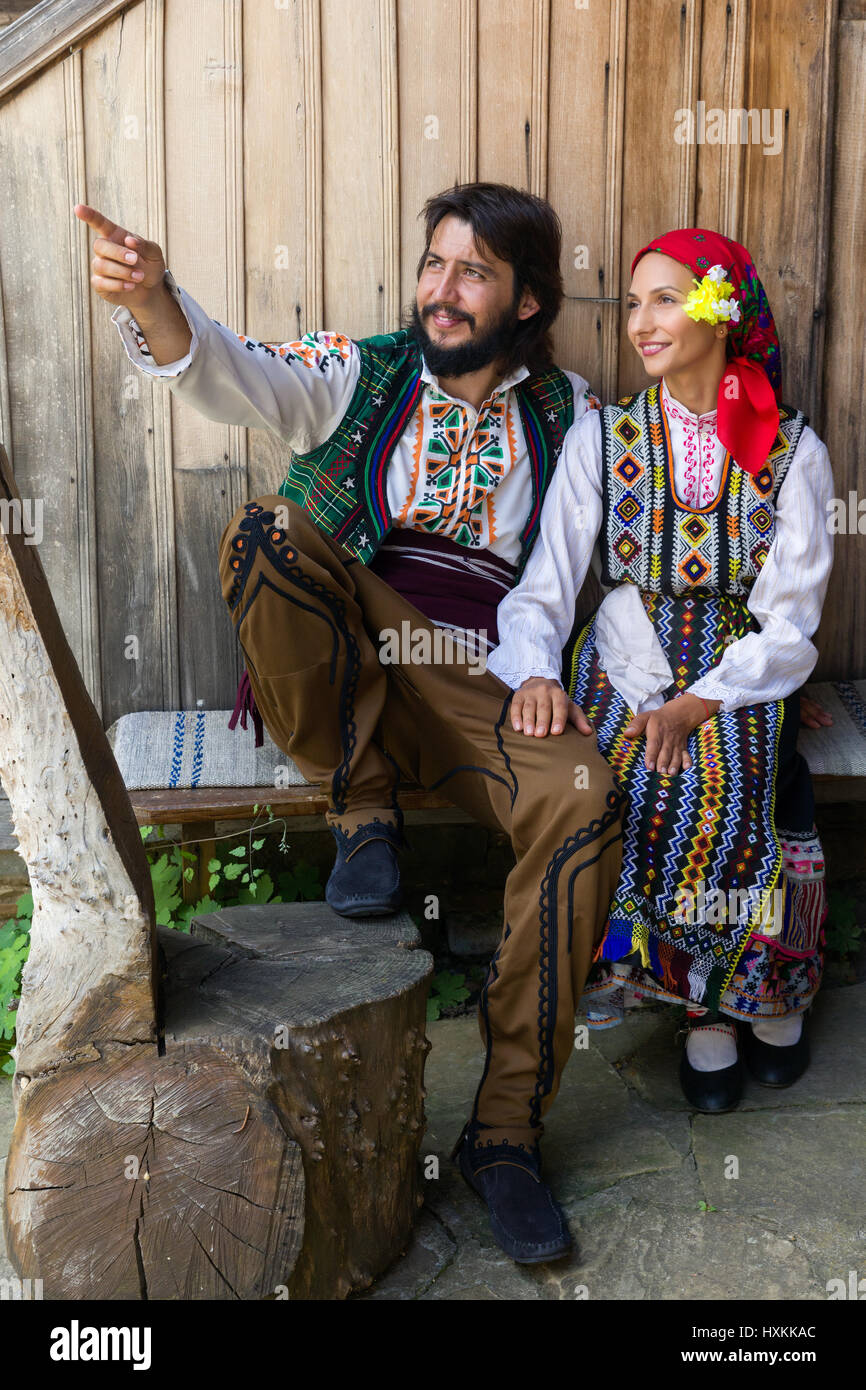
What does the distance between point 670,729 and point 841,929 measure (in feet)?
4.07

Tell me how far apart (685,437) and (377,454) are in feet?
2.45

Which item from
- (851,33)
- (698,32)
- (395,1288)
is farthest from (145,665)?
(851,33)

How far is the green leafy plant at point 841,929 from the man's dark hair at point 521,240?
1.77m

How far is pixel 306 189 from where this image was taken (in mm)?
Result: 3277

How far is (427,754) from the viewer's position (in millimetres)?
2885

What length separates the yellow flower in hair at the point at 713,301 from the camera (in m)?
2.79

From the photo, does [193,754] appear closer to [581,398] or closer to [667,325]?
[581,398]

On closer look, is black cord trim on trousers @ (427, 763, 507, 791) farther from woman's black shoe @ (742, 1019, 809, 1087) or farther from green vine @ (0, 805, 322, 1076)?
woman's black shoe @ (742, 1019, 809, 1087)

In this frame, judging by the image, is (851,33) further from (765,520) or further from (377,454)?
(377,454)

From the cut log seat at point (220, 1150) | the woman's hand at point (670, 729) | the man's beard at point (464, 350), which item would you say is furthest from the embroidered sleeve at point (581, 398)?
the cut log seat at point (220, 1150)

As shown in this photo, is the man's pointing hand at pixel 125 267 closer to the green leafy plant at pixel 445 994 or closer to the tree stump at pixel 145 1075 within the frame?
the tree stump at pixel 145 1075

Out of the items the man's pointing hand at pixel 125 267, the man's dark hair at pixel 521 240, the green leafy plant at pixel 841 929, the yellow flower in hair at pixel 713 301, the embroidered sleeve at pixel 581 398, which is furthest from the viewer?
the green leafy plant at pixel 841 929

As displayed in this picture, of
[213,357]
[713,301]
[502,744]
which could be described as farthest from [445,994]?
[713,301]

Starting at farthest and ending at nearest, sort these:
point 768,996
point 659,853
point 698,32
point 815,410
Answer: point 815,410 < point 698,32 < point 768,996 < point 659,853
